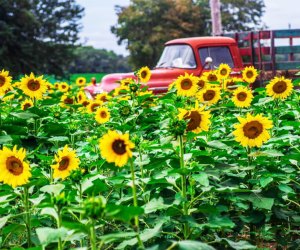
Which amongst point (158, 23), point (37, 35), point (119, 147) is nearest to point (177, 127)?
point (119, 147)

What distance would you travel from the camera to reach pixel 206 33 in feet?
160

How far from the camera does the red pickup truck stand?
41.6ft

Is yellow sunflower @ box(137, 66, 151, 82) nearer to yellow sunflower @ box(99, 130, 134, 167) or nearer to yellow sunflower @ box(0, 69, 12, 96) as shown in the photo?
yellow sunflower @ box(0, 69, 12, 96)

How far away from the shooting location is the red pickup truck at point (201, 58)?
1267 cm

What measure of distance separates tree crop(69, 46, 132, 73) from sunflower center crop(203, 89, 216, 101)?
84.1 m

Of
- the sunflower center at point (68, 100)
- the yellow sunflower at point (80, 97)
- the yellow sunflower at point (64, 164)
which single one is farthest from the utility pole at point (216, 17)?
the yellow sunflower at point (64, 164)

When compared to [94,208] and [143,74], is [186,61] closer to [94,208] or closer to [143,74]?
[143,74]

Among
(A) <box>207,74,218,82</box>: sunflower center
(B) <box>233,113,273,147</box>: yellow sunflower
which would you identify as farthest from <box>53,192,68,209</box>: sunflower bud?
(A) <box>207,74,218,82</box>: sunflower center

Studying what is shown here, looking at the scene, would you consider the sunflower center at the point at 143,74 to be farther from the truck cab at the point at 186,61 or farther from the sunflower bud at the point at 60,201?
the truck cab at the point at 186,61

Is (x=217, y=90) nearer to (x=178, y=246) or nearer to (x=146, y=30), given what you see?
(x=178, y=246)

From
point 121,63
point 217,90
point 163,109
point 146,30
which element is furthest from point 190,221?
point 121,63

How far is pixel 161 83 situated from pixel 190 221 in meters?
9.75

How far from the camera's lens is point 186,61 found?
526 inches

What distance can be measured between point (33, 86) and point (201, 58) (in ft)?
28.5
